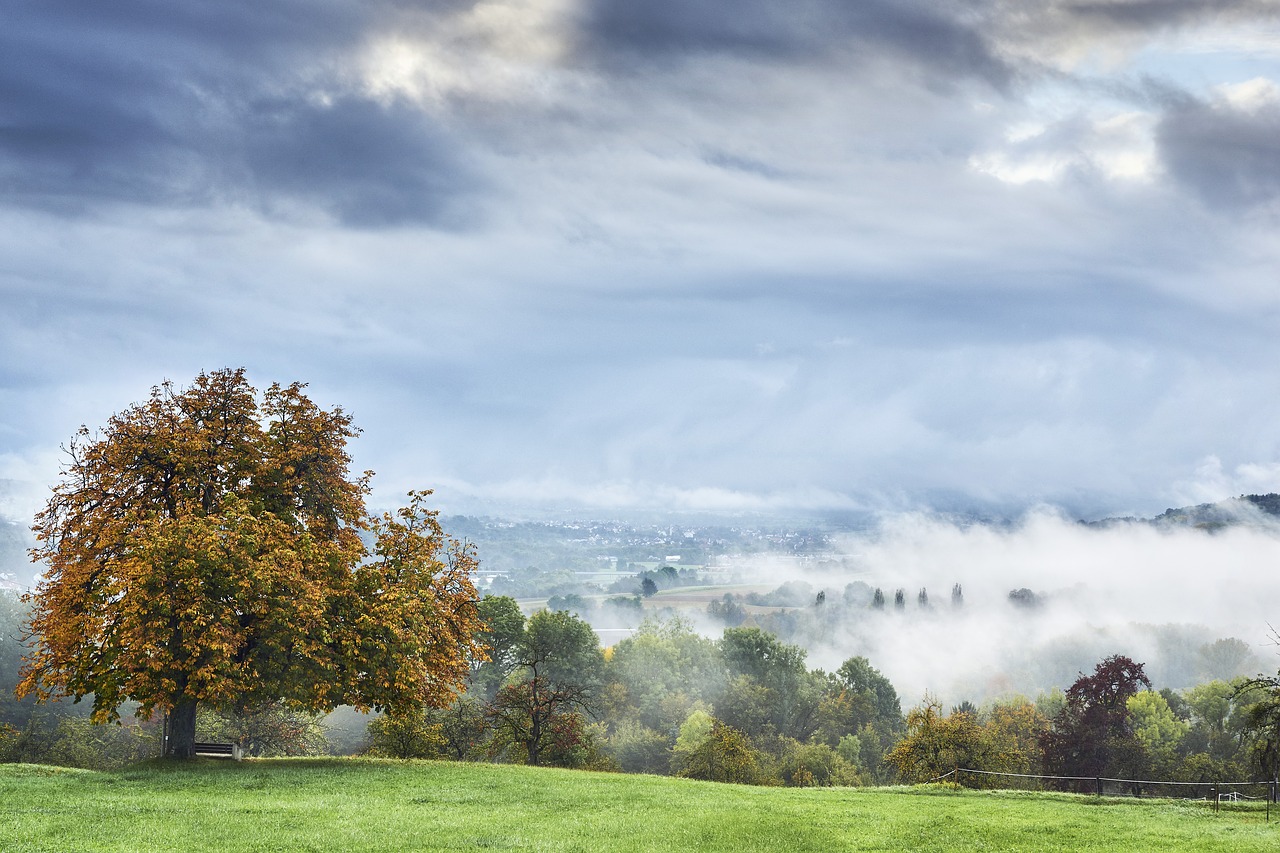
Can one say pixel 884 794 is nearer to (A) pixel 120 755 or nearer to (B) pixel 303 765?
(B) pixel 303 765

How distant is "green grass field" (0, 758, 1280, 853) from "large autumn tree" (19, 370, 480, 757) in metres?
3.78

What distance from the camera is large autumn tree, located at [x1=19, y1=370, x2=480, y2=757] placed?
37.2 metres

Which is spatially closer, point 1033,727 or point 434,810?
point 434,810

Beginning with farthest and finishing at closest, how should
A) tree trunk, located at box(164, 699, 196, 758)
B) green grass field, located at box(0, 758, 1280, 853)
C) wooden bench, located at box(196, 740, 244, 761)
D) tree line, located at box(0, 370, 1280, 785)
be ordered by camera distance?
wooden bench, located at box(196, 740, 244, 761)
tree trunk, located at box(164, 699, 196, 758)
tree line, located at box(0, 370, 1280, 785)
green grass field, located at box(0, 758, 1280, 853)

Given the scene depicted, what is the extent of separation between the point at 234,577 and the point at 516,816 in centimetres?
1546

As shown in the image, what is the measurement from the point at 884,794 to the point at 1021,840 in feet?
42.5

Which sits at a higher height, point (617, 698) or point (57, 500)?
point (57, 500)

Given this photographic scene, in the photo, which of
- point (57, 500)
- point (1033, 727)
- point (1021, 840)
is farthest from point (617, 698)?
point (1021, 840)

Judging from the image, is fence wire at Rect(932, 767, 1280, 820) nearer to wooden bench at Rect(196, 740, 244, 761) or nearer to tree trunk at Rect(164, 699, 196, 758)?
wooden bench at Rect(196, 740, 244, 761)

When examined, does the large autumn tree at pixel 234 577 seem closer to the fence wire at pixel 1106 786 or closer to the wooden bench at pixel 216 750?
the wooden bench at pixel 216 750

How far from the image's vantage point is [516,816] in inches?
1184

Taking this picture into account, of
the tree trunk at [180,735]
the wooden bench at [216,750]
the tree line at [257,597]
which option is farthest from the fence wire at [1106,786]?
the tree trunk at [180,735]

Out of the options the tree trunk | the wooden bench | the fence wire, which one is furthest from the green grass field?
the fence wire

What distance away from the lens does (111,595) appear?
3762 cm
